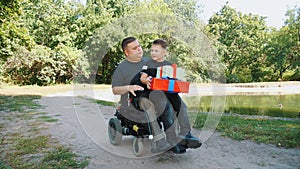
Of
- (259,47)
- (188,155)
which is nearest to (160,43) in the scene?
(188,155)

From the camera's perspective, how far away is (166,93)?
300cm

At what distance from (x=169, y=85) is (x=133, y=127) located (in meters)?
0.91

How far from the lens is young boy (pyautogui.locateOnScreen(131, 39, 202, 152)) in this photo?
287cm

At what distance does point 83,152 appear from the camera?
368 centimetres

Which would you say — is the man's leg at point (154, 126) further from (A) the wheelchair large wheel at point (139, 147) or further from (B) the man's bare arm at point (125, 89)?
(A) the wheelchair large wheel at point (139, 147)

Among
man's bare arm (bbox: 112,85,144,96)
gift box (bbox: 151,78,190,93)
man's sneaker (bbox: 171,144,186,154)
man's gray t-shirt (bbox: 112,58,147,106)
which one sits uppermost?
man's gray t-shirt (bbox: 112,58,147,106)

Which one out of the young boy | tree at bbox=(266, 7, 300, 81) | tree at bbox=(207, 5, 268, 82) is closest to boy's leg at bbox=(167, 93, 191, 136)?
the young boy

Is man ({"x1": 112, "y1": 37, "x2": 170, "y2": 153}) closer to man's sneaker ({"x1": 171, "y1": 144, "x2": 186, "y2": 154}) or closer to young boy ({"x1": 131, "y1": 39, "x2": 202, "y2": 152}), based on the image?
young boy ({"x1": 131, "y1": 39, "x2": 202, "y2": 152})

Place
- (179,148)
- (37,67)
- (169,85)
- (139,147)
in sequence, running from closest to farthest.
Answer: (169,85) < (179,148) < (139,147) < (37,67)

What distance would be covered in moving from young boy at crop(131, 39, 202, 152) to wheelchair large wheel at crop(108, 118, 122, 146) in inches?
34.1

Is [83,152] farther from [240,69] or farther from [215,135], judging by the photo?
[240,69]

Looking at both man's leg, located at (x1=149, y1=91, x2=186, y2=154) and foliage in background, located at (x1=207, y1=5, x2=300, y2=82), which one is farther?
foliage in background, located at (x1=207, y1=5, x2=300, y2=82)

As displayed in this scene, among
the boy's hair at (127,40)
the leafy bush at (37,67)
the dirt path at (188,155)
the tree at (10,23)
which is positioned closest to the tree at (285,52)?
the leafy bush at (37,67)

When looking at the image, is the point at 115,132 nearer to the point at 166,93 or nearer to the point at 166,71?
the point at 166,93
